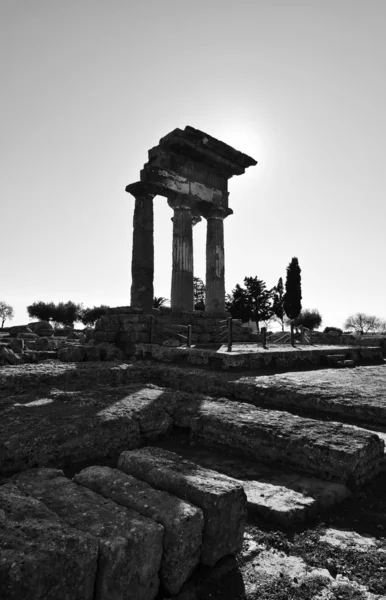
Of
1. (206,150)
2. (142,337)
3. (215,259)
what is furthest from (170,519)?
(206,150)

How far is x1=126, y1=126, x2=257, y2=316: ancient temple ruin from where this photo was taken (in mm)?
15211

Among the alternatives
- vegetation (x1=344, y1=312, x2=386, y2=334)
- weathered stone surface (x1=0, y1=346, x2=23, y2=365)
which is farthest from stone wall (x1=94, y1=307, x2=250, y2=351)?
vegetation (x1=344, y1=312, x2=386, y2=334)

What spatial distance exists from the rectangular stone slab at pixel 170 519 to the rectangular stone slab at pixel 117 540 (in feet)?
0.19

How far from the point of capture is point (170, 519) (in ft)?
5.99

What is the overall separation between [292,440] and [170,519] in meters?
1.72

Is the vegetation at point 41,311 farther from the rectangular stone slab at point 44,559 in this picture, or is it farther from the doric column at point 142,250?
the rectangular stone slab at point 44,559

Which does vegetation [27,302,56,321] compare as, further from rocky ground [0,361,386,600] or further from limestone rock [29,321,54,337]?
rocky ground [0,361,386,600]

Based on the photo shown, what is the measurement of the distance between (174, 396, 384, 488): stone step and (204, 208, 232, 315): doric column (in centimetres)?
1289

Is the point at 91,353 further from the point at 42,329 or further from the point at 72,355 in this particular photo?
the point at 42,329

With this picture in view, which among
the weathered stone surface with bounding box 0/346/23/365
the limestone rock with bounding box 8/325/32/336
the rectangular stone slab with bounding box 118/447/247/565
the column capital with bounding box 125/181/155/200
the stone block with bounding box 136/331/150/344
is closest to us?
the rectangular stone slab with bounding box 118/447/247/565

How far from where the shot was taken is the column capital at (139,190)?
49.4 feet

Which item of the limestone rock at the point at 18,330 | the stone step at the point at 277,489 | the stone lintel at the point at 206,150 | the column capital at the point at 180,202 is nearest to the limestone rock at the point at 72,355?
the stone step at the point at 277,489

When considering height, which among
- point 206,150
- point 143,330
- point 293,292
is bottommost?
point 143,330

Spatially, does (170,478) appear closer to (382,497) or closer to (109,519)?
(109,519)
